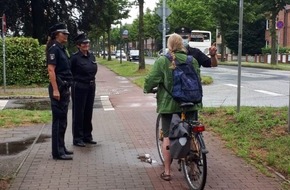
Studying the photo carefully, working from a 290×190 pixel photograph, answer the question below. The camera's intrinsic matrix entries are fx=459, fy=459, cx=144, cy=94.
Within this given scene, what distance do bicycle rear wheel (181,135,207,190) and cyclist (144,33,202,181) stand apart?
0.34 m

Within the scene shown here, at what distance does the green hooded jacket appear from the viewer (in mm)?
5380

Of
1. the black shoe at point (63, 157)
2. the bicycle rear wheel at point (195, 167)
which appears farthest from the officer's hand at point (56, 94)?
the bicycle rear wheel at point (195, 167)

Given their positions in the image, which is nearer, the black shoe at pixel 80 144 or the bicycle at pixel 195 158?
the bicycle at pixel 195 158

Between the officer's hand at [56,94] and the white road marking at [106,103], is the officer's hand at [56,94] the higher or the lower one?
the higher one

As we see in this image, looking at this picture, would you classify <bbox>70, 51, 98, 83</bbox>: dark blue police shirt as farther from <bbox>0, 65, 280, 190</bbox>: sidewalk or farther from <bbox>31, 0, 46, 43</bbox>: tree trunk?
<bbox>31, 0, 46, 43</bbox>: tree trunk

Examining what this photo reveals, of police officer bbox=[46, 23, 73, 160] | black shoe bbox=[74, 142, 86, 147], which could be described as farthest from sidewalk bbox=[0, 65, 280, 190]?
police officer bbox=[46, 23, 73, 160]

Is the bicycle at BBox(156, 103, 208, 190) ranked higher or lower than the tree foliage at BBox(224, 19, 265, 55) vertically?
lower

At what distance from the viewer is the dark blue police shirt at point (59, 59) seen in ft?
21.4

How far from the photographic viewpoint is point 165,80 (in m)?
5.41

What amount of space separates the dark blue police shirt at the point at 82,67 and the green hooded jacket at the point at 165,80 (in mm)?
2163

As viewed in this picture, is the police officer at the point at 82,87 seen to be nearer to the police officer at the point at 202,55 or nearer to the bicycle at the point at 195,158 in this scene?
the police officer at the point at 202,55

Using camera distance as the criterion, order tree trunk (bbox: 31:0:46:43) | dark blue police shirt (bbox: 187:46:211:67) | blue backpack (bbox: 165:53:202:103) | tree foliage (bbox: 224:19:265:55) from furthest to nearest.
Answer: tree foliage (bbox: 224:19:265:55) < tree trunk (bbox: 31:0:46:43) < dark blue police shirt (bbox: 187:46:211:67) < blue backpack (bbox: 165:53:202:103)

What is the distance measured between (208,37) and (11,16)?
21.2m

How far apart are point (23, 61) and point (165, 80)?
16173 millimetres
